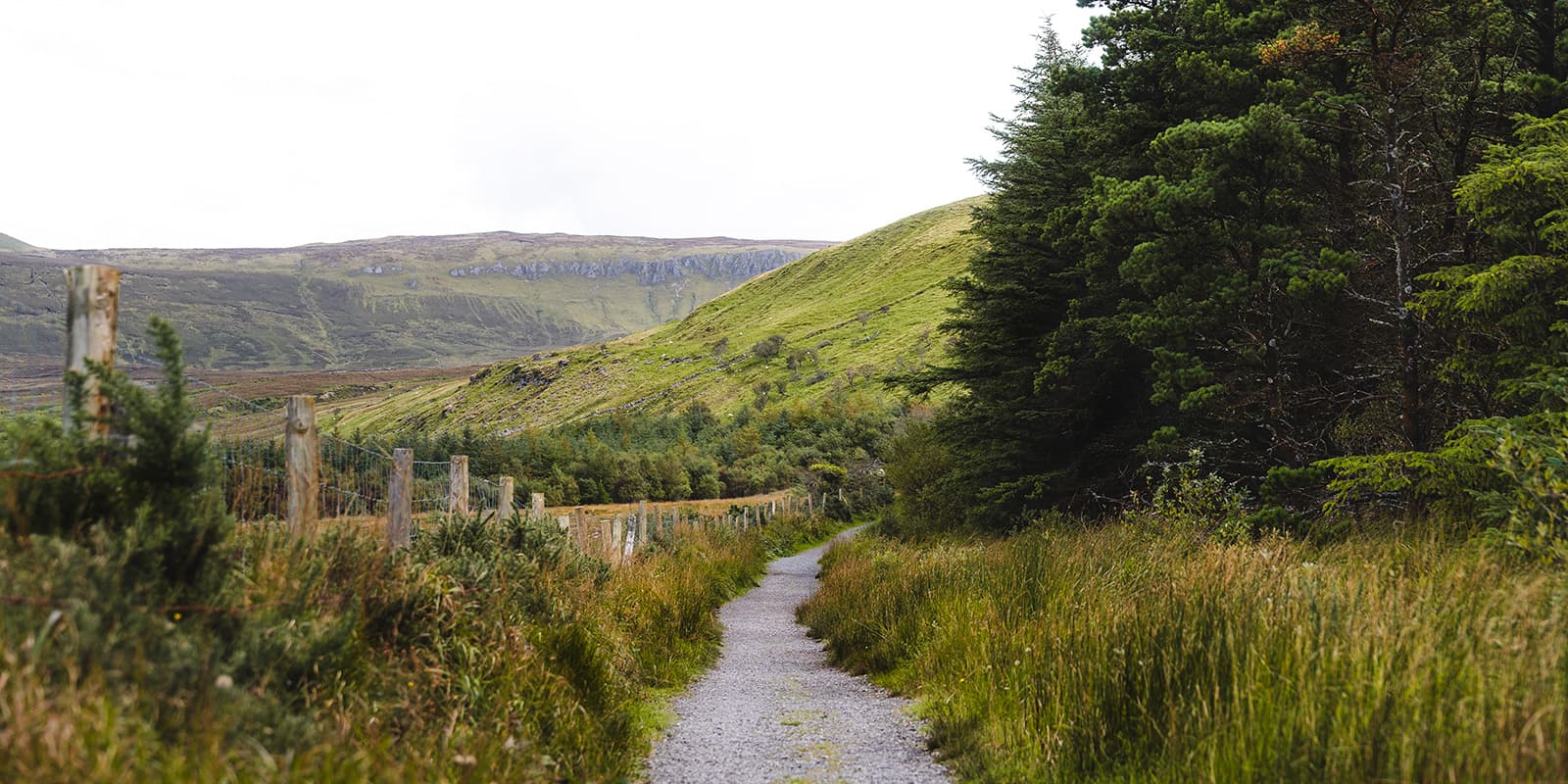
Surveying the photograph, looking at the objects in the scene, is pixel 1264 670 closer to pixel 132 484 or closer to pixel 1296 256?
pixel 132 484

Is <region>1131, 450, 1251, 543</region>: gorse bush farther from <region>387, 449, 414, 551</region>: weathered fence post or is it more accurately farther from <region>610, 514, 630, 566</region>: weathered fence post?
<region>387, 449, 414, 551</region>: weathered fence post

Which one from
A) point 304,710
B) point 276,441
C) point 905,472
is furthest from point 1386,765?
point 905,472

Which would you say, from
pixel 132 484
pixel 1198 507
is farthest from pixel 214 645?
pixel 1198 507

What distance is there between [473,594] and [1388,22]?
12.9m

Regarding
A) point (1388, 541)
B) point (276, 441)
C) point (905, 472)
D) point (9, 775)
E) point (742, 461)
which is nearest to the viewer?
point (9, 775)

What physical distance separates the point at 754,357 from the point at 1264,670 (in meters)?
110

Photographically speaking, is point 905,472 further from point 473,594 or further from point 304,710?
point 304,710

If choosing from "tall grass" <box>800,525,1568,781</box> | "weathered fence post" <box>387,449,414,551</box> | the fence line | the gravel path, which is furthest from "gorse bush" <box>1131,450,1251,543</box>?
the fence line

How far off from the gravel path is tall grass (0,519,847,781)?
1.47 feet

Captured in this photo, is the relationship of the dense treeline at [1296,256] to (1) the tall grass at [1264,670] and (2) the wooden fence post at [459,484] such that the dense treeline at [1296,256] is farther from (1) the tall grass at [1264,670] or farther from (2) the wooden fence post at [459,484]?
(2) the wooden fence post at [459,484]

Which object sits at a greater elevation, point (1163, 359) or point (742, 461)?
point (1163, 359)

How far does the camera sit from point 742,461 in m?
67.6

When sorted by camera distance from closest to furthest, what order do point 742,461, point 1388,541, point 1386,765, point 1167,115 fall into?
point 1386,765 < point 1388,541 < point 1167,115 < point 742,461

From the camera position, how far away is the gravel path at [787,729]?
5926 millimetres
